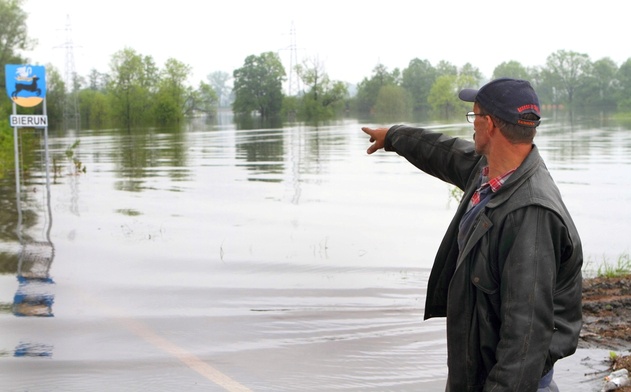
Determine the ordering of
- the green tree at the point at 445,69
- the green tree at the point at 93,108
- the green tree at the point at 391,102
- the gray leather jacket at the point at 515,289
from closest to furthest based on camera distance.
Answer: the gray leather jacket at the point at 515,289 → the green tree at the point at 93,108 → the green tree at the point at 391,102 → the green tree at the point at 445,69

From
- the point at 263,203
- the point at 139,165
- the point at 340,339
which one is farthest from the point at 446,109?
the point at 340,339

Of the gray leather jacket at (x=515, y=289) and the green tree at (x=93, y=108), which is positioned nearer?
the gray leather jacket at (x=515, y=289)

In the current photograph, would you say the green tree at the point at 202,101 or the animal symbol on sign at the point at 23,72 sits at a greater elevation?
the green tree at the point at 202,101

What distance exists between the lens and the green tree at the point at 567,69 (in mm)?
95994

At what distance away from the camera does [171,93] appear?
4419 inches

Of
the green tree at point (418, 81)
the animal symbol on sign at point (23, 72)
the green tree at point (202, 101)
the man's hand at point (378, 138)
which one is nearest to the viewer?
the man's hand at point (378, 138)

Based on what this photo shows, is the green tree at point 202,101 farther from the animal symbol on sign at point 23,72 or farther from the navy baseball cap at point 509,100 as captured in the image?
the navy baseball cap at point 509,100

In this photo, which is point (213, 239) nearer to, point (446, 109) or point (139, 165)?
point (139, 165)

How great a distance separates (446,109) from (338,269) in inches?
3955

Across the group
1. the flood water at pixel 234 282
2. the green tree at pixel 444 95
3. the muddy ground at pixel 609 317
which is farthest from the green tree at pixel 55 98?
the muddy ground at pixel 609 317

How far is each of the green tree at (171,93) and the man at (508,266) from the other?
98.7m

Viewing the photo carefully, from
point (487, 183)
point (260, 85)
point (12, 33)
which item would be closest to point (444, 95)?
point (260, 85)

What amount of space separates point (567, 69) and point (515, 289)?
10218cm

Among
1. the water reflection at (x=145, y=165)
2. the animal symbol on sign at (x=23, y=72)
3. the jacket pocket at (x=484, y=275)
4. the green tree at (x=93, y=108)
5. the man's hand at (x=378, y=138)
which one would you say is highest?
the green tree at (x=93, y=108)
